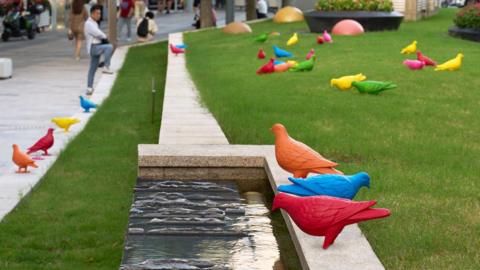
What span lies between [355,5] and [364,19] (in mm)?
628

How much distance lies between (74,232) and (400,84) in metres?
9.78

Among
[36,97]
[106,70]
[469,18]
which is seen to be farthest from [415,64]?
[469,18]

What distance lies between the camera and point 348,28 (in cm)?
2909

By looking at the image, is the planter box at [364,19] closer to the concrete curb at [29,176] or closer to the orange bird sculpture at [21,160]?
the concrete curb at [29,176]

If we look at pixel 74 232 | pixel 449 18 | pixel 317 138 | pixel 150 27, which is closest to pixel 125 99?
pixel 317 138

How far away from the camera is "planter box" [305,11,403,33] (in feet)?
99.7

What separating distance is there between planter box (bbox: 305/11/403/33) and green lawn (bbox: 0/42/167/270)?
15450mm

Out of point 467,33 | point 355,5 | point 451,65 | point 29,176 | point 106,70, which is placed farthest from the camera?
point 355,5

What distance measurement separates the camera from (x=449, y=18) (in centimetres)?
3831

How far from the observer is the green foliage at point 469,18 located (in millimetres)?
27641

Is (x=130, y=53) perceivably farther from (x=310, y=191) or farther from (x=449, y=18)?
(x=310, y=191)

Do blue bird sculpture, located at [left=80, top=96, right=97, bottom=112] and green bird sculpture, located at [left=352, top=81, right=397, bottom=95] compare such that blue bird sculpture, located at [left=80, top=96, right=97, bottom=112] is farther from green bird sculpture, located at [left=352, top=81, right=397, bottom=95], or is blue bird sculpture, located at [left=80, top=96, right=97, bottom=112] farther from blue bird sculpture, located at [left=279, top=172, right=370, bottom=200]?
blue bird sculpture, located at [left=279, top=172, right=370, bottom=200]

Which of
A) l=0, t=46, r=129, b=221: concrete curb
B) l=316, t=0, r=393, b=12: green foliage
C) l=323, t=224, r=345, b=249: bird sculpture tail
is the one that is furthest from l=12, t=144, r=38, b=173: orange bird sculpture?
l=316, t=0, r=393, b=12: green foliage

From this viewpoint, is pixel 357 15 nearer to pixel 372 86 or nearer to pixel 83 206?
pixel 372 86
